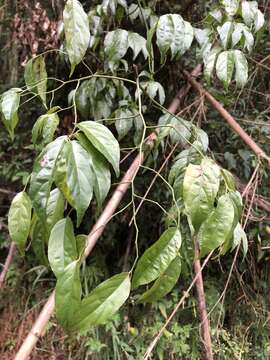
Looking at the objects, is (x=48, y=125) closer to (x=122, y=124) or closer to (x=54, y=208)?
(x=54, y=208)

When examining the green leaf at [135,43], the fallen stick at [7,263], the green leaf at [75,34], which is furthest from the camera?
the fallen stick at [7,263]

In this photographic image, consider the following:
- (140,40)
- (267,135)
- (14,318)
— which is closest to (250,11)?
(140,40)

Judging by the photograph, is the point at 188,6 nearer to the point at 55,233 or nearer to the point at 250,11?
the point at 250,11

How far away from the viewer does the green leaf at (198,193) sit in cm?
51

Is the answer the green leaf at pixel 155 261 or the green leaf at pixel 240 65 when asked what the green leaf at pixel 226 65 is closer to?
the green leaf at pixel 240 65

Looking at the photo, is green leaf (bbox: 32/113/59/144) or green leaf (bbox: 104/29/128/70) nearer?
green leaf (bbox: 32/113/59/144)

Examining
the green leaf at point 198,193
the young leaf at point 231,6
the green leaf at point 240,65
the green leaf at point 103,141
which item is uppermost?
the young leaf at point 231,6

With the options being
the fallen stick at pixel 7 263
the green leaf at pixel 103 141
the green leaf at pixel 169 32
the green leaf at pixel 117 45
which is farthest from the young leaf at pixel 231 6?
the fallen stick at pixel 7 263

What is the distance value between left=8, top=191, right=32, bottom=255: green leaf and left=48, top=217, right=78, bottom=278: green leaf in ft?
0.13

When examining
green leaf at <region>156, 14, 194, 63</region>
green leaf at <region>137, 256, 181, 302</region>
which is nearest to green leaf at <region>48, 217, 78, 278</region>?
green leaf at <region>137, 256, 181, 302</region>

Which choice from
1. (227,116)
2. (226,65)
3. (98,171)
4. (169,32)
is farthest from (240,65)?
(98,171)

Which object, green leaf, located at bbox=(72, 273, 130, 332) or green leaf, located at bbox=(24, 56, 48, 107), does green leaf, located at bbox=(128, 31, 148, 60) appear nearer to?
green leaf, located at bbox=(24, 56, 48, 107)

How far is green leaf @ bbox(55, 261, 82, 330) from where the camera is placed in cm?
45

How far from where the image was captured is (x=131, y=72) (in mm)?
1248
